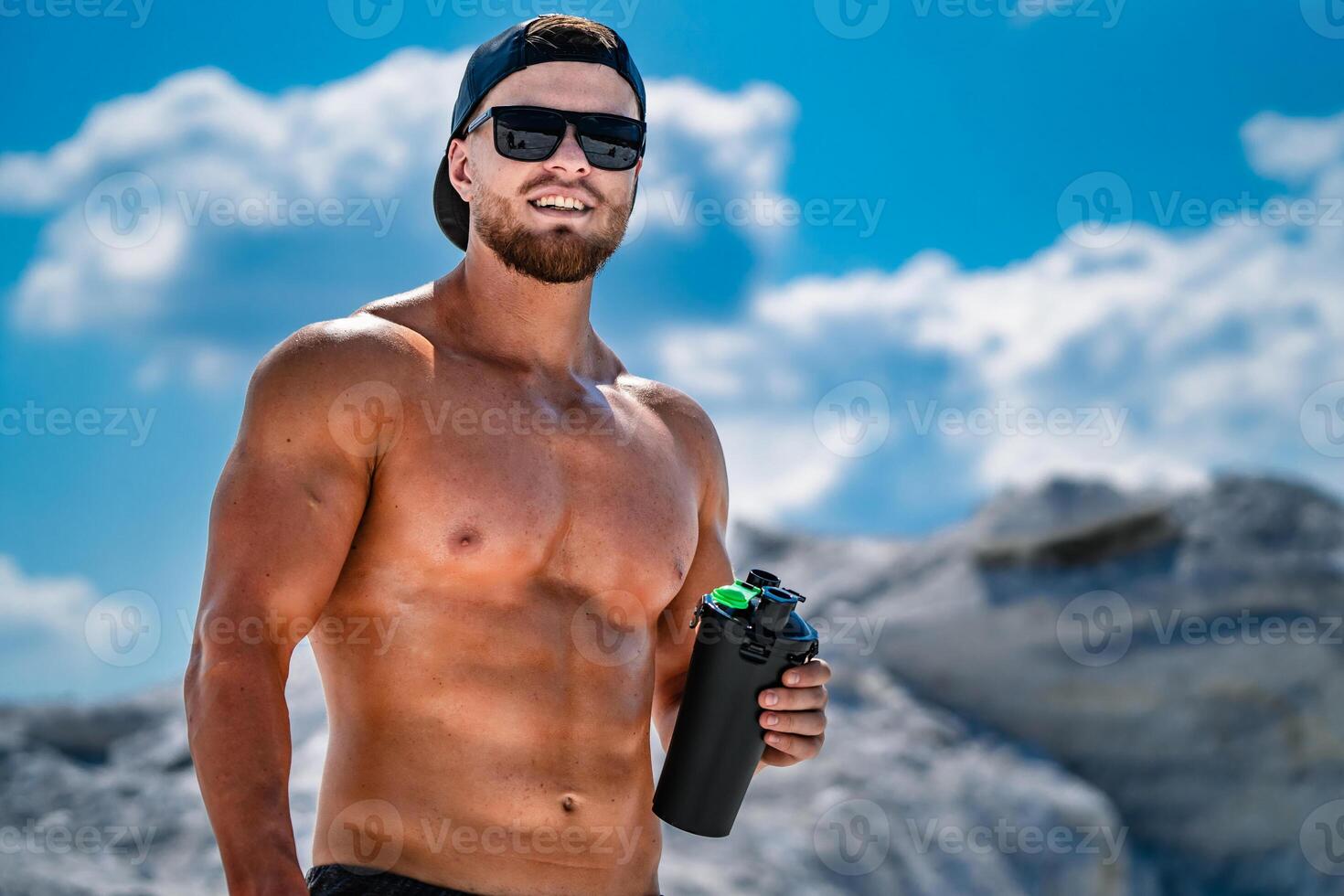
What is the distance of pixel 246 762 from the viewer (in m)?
1.86

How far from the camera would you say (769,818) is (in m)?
5.39

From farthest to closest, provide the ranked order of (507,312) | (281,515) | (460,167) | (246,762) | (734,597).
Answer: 1. (460,167)
2. (507,312)
3. (734,597)
4. (281,515)
5. (246,762)

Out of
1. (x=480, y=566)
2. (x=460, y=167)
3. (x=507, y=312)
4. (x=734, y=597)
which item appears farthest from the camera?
(x=460, y=167)

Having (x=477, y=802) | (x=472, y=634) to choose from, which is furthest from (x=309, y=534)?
(x=477, y=802)

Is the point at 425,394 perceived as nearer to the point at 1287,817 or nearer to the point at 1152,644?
the point at 1152,644

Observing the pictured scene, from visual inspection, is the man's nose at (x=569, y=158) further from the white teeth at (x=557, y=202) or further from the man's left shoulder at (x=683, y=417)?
the man's left shoulder at (x=683, y=417)

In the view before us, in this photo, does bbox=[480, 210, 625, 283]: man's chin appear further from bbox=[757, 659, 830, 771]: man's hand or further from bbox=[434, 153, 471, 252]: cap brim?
bbox=[757, 659, 830, 771]: man's hand

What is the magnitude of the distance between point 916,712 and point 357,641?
15.3 ft

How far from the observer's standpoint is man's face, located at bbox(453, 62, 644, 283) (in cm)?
247

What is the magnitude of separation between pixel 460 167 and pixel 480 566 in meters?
0.90

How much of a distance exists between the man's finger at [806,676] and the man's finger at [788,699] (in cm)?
1

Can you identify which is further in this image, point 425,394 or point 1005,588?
point 1005,588

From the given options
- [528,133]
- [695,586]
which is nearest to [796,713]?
[695,586]

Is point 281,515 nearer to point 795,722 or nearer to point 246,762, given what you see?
point 246,762
